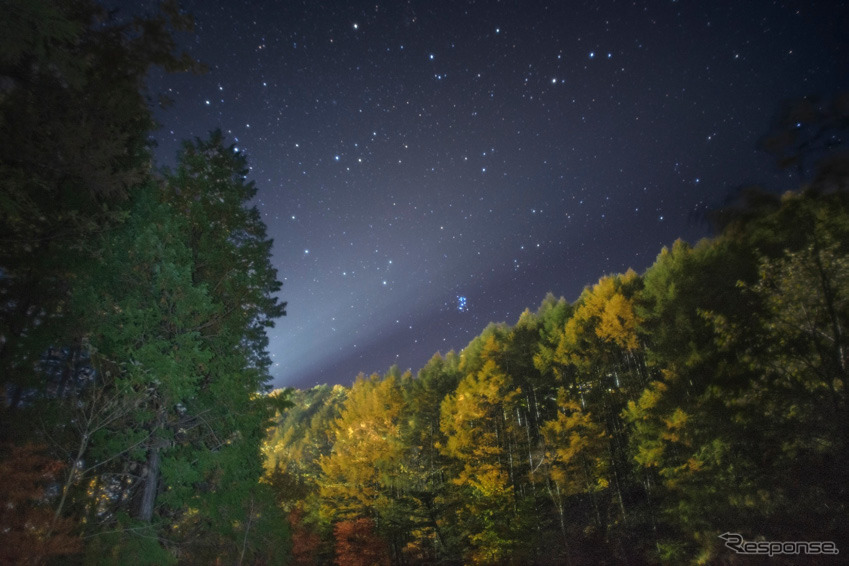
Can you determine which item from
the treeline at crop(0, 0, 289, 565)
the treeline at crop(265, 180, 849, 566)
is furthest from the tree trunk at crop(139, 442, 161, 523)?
the treeline at crop(265, 180, 849, 566)

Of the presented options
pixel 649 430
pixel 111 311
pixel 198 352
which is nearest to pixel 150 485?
pixel 198 352

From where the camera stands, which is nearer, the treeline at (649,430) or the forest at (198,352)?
the forest at (198,352)

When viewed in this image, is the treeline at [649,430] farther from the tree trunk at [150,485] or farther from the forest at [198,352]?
the tree trunk at [150,485]

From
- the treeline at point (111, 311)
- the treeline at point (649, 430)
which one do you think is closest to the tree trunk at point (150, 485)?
the treeline at point (111, 311)

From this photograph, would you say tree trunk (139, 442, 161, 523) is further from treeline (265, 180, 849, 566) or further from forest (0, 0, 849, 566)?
treeline (265, 180, 849, 566)

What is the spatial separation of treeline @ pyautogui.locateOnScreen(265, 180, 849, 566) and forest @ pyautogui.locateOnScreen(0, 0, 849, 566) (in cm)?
10

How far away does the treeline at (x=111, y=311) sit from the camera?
5758mm

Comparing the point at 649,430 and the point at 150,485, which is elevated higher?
the point at 649,430

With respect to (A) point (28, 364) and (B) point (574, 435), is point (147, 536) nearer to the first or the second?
(A) point (28, 364)

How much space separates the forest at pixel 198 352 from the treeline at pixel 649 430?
96 millimetres

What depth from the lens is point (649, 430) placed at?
15.8m

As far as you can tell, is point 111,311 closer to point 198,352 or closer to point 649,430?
point 198,352

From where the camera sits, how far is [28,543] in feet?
18.8

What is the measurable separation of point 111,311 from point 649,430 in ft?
65.5
